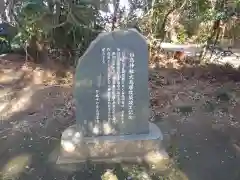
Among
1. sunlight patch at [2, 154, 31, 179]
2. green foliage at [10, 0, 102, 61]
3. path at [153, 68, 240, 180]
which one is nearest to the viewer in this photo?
sunlight patch at [2, 154, 31, 179]

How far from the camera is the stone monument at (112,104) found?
3352 millimetres

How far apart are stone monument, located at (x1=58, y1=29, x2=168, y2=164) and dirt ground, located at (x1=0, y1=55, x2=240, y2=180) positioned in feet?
0.64

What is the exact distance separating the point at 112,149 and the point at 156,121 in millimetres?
1137

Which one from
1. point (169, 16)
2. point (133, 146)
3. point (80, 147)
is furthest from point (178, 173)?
point (169, 16)

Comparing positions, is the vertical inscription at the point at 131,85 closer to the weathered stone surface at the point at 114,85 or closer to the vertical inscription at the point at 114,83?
the weathered stone surface at the point at 114,85

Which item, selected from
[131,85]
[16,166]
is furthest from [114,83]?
[16,166]

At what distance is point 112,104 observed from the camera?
3494mm

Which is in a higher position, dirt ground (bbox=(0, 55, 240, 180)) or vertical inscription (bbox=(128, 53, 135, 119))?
vertical inscription (bbox=(128, 53, 135, 119))

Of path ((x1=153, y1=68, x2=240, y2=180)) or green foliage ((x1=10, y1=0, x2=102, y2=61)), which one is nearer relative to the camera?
path ((x1=153, y1=68, x2=240, y2=180))

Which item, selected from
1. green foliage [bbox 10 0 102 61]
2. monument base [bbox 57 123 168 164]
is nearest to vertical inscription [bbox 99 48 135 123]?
monument base [bbox 57 123 168 164]

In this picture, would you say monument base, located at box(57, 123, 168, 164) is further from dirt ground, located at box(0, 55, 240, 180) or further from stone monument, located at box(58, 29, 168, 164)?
dirt ground, located at box(0, 55, 240, 180)

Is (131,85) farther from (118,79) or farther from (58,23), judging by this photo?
(58,23)

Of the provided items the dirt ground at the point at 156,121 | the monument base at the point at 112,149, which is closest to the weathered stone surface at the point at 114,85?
the monument base at the point at 112,149

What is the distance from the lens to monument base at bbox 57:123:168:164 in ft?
11.4
